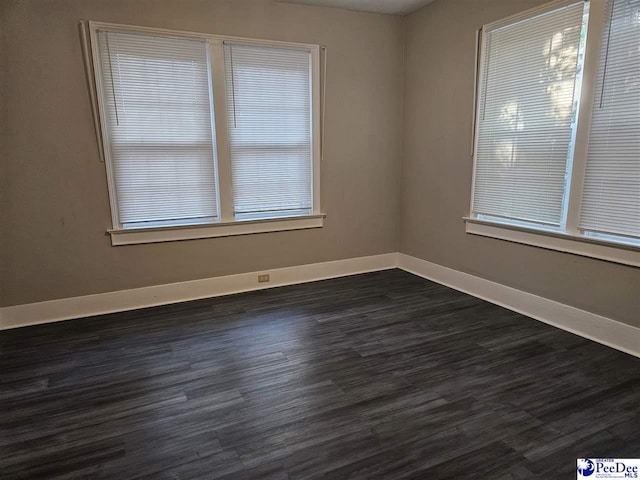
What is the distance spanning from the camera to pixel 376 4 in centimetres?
379

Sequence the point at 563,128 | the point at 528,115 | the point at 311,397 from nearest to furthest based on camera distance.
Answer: the point at 311,397 → the point at 563,128 → the point at 528,115

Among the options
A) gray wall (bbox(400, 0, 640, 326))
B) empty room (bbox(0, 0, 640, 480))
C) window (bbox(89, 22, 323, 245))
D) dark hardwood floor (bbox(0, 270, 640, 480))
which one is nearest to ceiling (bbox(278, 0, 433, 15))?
empty room (bbox(0, 0, 640, 480))

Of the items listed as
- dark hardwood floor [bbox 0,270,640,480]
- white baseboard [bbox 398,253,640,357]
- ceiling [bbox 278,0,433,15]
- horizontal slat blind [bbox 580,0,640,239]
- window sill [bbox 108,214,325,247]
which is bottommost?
dark hardwood floor [bbox 0,270,640,480]

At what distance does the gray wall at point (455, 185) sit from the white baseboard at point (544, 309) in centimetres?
6

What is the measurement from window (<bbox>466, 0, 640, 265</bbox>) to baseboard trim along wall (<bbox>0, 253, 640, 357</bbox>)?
0.48m

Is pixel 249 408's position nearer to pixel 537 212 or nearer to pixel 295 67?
pixel 537 212

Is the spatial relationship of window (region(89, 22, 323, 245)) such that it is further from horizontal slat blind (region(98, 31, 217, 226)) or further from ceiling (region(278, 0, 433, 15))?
ceiling (region(278, 0, 433, 15))

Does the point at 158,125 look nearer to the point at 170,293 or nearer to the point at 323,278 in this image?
the point at 170,293

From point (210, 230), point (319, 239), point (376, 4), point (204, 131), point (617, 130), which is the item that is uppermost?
point (376, 4)

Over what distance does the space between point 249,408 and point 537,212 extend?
2573mm

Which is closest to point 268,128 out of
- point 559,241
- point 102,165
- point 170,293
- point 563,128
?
point 102,165

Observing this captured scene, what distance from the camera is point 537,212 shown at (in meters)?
3.10

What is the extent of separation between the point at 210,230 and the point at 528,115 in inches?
113

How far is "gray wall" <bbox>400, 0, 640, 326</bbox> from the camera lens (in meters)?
2.80
